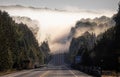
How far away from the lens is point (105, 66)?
91250 mm

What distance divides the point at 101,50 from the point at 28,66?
40.3 meters

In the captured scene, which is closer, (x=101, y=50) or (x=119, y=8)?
(x=119, y=8)

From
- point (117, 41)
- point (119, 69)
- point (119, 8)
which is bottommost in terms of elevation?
point (119, 69)

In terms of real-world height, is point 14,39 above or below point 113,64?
above

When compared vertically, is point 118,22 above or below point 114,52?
above

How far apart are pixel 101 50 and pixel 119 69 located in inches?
1630

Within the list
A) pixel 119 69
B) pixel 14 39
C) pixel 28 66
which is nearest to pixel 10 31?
pixel 14 39

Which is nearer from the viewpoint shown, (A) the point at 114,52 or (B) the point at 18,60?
(A) the point at 114,52

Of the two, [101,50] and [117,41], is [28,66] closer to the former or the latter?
[101,50]

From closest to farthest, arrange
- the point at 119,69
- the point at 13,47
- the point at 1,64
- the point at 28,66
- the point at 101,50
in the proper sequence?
the point at 119,69, the point at 1,64, the point at 101,50, the point at 13,47, the point at 28,66

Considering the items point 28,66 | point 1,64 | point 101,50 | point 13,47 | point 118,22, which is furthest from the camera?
point 28,66

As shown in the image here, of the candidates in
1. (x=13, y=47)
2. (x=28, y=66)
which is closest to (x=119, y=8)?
(x=13, y=47)

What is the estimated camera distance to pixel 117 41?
85.1 metres

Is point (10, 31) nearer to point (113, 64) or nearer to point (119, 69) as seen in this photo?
point (113, 64)
